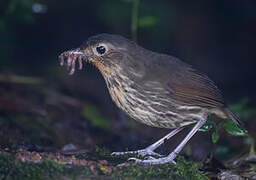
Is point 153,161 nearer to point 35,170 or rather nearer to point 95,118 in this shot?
point 35,170

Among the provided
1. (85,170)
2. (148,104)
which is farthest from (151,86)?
(85,170)

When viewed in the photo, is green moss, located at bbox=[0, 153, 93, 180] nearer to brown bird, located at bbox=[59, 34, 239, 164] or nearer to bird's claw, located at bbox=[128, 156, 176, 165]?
bird's claw, located at bbox=[128, 156, 176, 165]

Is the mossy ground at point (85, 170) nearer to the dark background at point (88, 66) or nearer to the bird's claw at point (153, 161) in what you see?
the bird's claw at point (153, 161)

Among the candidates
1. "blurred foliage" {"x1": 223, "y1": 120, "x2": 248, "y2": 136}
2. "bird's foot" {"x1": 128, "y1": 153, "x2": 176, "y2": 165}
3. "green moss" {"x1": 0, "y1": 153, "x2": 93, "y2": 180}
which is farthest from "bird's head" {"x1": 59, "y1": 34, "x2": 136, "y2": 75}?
"green moss" {"x1": 0, "y1": 153, "x2": 93, "y2": 180}

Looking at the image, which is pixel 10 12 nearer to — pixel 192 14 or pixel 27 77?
pixel 27 77

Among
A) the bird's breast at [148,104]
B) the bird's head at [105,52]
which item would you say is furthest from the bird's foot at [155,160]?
the bird's head at [105,52]

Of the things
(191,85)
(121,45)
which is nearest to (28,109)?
(121,45)
